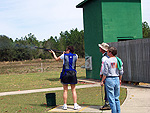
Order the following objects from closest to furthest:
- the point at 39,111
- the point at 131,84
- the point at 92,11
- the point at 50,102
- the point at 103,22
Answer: the point at 39,111
the point at 50,102
the point at 131,84
the point at 103,22
the point at 92,11

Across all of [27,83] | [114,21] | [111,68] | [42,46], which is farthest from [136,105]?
[42,46]

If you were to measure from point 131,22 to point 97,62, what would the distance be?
3.67 metres

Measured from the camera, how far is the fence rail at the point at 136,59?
1255 centimetres

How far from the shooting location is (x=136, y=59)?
1339cm

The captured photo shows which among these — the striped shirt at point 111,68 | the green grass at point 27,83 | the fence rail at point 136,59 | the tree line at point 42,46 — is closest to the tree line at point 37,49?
the tree line at point 42,46

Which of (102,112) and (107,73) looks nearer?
(107,73)

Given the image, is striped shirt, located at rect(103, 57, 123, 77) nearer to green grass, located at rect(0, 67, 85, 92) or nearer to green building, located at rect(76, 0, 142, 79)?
green grass, located at rect(0, 67, 85, 92)

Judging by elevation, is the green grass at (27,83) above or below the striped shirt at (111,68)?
below

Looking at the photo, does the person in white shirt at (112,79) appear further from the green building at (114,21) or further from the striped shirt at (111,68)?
the green building at (114,21)

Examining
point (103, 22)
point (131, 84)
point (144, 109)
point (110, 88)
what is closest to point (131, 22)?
point (103, 22)

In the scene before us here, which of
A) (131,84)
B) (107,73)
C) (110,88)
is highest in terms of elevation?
(107,73)

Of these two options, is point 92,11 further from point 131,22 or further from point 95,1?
point 131,22

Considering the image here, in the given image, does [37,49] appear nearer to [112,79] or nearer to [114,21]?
[114,21]

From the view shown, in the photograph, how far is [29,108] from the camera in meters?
8.30
